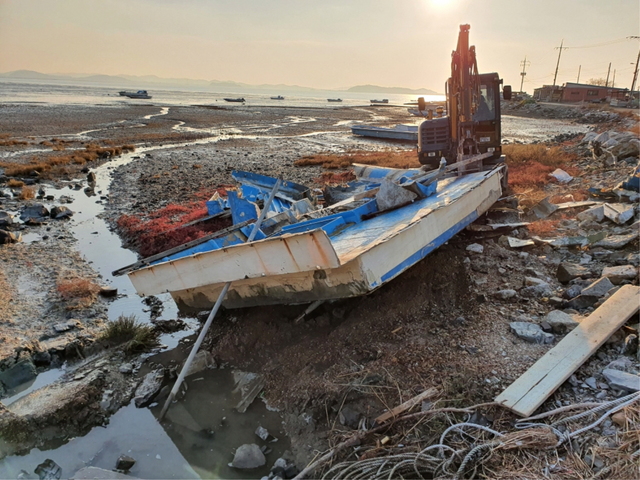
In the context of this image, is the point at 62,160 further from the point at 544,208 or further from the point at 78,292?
the point at 544,208

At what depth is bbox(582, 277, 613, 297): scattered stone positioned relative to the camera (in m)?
4.23

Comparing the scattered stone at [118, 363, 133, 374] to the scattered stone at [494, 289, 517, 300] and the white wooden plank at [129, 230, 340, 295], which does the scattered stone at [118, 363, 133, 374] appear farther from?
the scattered stone at [494, 289, 517, 300]

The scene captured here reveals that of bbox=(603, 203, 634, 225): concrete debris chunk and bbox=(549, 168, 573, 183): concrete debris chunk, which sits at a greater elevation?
bbox=(549, 168, 573, 183): concrete debris chunk

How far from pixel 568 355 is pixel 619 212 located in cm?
419

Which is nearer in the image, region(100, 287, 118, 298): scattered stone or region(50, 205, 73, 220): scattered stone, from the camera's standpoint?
region(100, 287, 118, 298): scattered stone

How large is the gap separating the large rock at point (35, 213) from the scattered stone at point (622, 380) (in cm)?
1037

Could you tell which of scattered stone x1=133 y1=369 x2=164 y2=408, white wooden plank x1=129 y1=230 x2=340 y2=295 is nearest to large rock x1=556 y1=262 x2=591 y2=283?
white wooden plank x1=129 y1=230 x2=340 y2=295

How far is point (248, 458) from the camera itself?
3.24 metres

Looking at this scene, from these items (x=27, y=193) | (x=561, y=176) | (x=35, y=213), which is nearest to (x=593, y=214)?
(x=561, y=176)

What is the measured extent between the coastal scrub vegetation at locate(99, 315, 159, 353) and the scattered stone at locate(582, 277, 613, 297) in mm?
4635

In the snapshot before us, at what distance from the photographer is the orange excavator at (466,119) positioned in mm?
7973

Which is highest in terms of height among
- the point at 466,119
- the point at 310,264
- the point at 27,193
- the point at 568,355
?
the point at 466,119

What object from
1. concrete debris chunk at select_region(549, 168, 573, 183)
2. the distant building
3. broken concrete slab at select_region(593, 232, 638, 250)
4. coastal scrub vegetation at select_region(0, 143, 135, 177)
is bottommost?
coastal scrub vegetation at select_region(0, 143, 135, 177)

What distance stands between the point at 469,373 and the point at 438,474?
36.5 inches
